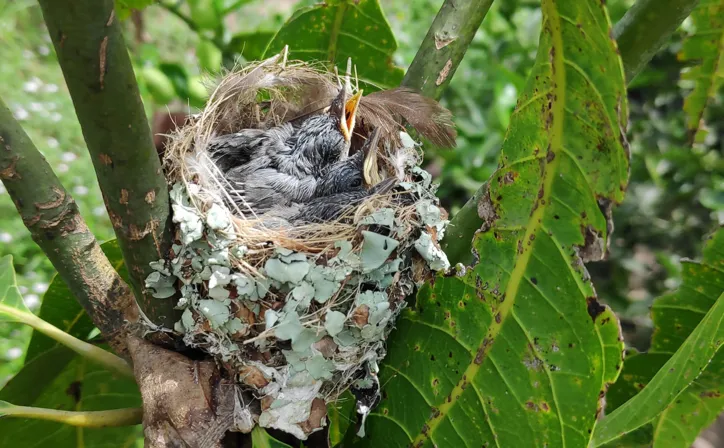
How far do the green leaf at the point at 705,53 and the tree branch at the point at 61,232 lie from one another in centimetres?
112

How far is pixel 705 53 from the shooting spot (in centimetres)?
129

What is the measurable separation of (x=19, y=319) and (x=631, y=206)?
268 centimetres

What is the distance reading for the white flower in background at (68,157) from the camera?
421 centimetres

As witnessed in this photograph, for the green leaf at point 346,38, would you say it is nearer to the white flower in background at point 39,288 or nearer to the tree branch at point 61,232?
the tree branch at point 61,232

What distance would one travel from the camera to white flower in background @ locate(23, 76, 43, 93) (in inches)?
181

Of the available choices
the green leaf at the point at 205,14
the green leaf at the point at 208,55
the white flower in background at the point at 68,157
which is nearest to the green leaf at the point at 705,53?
the green leaf at the point at 208,55

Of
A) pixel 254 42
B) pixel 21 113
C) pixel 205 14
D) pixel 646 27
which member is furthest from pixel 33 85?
pixel 646 27

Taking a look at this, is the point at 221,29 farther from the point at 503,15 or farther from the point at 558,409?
the point at 558,409

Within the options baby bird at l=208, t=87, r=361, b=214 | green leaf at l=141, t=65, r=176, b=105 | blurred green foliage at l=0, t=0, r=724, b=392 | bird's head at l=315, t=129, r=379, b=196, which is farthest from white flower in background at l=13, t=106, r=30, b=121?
bird's head at l=315, t=129, r=379, b=196

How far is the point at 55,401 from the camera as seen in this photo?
121cm

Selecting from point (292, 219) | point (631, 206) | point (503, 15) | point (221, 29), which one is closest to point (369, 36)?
point (292, 219)

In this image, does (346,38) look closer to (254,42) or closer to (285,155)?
(285,155)

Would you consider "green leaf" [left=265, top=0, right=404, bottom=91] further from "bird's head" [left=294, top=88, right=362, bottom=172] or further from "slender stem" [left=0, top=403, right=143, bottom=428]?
"slender stem" [left=0, top=403, right=143, bottom=428]

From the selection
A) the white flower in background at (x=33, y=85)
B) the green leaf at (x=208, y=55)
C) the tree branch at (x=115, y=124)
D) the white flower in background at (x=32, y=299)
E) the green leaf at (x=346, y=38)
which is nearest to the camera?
the tree branch at (x=115, y=124)
